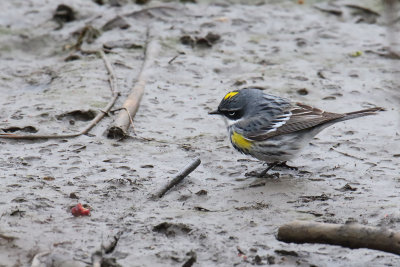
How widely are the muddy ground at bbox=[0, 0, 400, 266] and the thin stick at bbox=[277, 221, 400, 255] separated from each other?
10.4 inches

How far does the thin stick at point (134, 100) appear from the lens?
734 centimetres

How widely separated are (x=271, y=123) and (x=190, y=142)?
0.95 meters

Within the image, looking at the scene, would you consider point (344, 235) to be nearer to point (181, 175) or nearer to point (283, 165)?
point (181, 175)

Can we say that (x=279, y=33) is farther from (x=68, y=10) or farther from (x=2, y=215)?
(x=2, y=215)

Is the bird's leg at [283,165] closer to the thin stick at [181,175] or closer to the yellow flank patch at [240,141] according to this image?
the yellow flank patch at [240,141]

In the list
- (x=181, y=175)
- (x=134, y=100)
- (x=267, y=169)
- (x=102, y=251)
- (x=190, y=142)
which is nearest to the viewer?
(x=102, y=251)

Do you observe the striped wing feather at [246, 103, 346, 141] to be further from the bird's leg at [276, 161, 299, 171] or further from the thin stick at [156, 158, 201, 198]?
the thin stick at [156, 158, 201, 198]

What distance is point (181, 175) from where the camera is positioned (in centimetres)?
625

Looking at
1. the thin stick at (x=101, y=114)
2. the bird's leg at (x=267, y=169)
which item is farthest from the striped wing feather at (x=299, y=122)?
the thin stick at (x=101, y=114)

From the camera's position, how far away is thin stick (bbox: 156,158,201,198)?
599 cm

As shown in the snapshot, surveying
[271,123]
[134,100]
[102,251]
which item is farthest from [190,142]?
[102,251]

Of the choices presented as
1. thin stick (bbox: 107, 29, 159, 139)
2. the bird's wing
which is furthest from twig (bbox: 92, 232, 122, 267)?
thin stick (bbox: 107, 29, 159, 139)

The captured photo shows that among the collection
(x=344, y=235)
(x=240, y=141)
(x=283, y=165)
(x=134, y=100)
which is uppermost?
(x=344, y=235)

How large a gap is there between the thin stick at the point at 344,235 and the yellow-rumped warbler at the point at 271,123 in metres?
2.14
